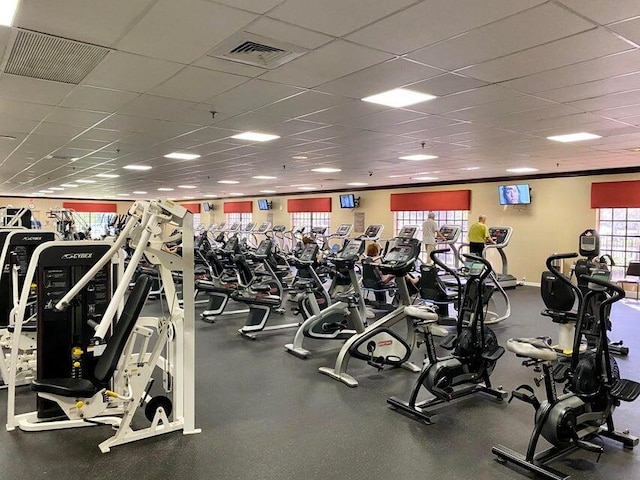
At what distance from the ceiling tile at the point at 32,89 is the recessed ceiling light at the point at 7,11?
1164 millimetres

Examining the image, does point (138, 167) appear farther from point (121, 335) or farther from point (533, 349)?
point (533, 349)

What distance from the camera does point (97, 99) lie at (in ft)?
14.3

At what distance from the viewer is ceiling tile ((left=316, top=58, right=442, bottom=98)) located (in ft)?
11.3

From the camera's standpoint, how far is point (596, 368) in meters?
3.01

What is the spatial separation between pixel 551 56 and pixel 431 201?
9.99 meters

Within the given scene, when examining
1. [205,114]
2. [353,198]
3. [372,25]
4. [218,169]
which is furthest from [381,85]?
[353,198]

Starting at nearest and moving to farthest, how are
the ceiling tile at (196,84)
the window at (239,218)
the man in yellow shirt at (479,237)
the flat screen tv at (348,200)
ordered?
the ceiling tile at (196,84), the man in yellow shirt at (479,237), the flat screen tv at (348,200), the window at (239,218)

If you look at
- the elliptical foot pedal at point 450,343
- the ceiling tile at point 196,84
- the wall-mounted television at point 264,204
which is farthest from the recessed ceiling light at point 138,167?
the wall-mounted television at point 264,204

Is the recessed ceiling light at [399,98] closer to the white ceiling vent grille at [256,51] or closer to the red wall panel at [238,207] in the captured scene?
the white ceiling vent grille at [256,51]

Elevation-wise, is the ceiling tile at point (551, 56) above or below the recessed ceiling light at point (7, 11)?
below

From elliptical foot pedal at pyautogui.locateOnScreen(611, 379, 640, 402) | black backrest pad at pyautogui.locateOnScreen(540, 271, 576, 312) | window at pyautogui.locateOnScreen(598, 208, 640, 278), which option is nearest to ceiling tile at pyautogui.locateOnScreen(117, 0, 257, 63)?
elliptical foot pedal at pyautogui.locateOnScreen(611, 379, 640, 402)

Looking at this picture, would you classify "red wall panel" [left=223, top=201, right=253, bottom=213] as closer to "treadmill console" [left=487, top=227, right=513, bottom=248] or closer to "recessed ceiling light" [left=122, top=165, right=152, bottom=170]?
"recessed ceiling light" [left=122, top=165, right=152, bottom=170]

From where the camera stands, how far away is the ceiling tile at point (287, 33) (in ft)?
8.82

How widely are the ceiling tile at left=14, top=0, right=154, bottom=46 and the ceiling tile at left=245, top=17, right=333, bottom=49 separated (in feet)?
1.95
